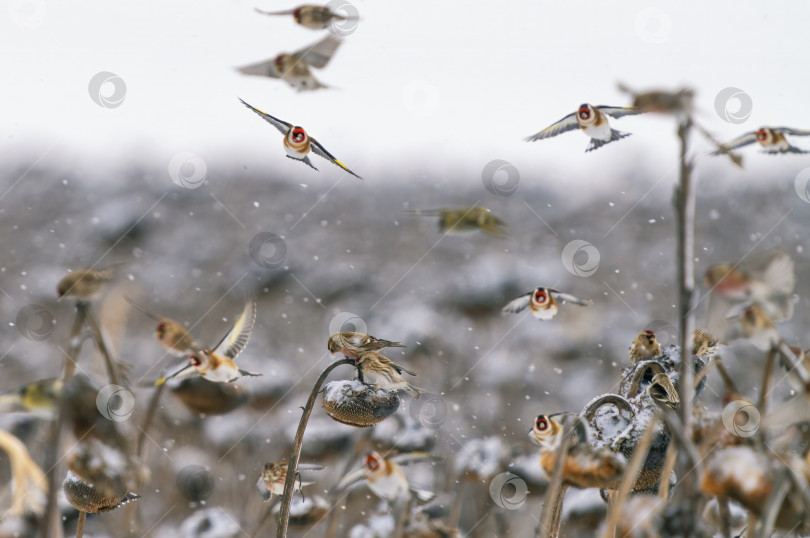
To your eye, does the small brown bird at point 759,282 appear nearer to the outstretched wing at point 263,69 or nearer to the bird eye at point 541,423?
the bird eye at point 541,423

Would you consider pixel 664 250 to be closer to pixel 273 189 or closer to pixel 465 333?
pixel 465 333

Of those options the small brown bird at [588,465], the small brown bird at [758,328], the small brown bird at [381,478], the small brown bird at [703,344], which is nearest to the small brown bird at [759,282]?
the small brown bird at [758,328]

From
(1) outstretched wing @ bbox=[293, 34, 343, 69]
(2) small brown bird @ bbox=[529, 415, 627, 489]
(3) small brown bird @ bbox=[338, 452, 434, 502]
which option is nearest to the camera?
(2) small brown bird @ bbox=[529, 415, 627, 489]

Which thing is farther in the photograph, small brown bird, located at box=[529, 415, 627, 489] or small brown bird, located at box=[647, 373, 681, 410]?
small brown bird, located at box=[647, 373, 681, 410]

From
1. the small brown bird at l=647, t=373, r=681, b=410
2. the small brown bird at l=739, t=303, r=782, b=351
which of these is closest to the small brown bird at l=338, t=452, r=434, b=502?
the small brown bird at l=647, t=373, r=681, b=410

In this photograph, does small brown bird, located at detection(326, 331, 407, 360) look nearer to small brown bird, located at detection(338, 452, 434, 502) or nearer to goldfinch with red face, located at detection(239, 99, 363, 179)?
small brown bird, located at detection(338, 452, 434, 502)

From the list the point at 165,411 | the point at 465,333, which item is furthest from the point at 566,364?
the point at 165,411

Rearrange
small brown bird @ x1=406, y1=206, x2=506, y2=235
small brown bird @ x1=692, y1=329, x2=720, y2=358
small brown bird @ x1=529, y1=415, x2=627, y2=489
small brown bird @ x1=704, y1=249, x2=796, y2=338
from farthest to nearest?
1. small brown bird @ x1=406, y1=206, x2=506, y2=235
2. small brown bird @ x1=692, y1=329, x2=720, y2=358
3. small brown bird @ x1=529, y1=415, x2=627, y2=489
4. small brown bird @ x1=704, y1=249, x2=796, y2=338
